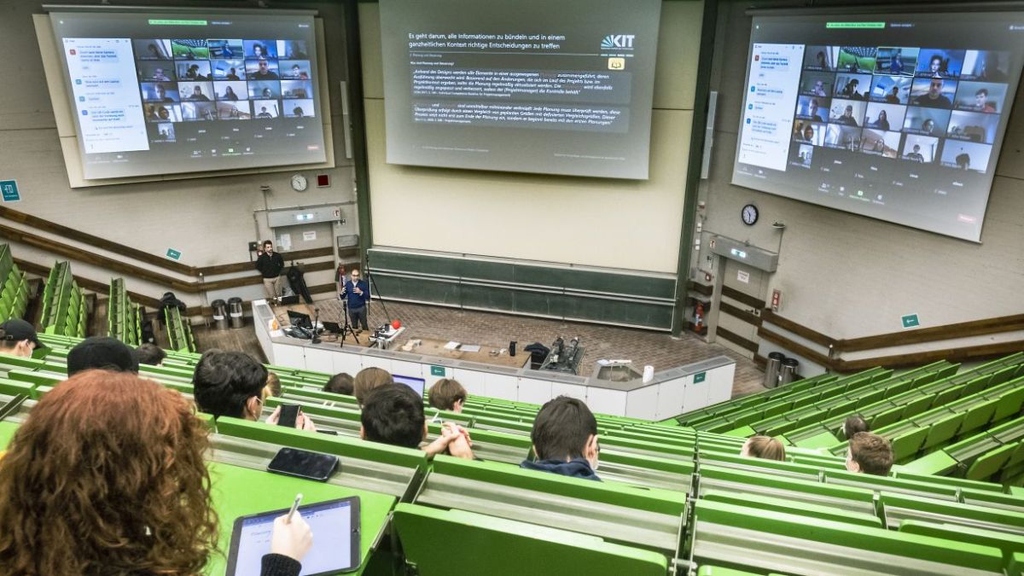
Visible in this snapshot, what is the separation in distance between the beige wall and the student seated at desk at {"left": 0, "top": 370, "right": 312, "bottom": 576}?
32.3ft

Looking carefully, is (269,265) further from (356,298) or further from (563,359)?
(563,359)

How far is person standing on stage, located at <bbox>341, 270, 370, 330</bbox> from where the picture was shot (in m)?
9.68

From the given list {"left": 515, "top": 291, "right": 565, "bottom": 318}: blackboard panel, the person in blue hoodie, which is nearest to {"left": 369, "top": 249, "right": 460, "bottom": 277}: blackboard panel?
{"left": 515, "top": 291, "right": 565, "bottom": 318}: blackboard panel

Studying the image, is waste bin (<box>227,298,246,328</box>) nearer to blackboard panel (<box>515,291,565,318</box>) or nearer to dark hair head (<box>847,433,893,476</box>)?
blackboard panel (<box>515,291,565,318</box>)

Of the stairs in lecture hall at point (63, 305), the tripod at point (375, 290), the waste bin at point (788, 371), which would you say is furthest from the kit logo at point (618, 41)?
the stairs in lecture hall at point (63, 305)

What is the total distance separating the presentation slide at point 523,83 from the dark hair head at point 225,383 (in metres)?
8.28

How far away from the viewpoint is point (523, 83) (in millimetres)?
10164

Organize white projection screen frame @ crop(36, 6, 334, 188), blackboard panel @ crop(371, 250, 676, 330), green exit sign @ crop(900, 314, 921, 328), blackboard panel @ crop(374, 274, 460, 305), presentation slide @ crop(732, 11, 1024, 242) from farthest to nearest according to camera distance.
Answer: blackboard panel @ crop(374, 274, 460, 305)
blackboard panel @ crop(371, 250, 676, 330)
white projection screen frame @ crop(36, 6, 334, 188)
green exit sign @ crop(900, 314, 921, 328)
presentation slide @ crop(732, 11, 1024, 242)

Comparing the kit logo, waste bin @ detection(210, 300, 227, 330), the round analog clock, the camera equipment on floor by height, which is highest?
the kit logo

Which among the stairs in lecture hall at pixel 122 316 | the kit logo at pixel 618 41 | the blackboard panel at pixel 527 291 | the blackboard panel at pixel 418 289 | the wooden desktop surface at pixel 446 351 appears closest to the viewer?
the stairs in lecture hall at pixel 122 316

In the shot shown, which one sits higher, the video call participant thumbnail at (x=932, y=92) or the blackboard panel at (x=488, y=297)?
the video call participant thumbnail at (x=932, y=92)

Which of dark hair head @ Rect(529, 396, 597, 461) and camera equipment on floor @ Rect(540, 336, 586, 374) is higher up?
dark hair head @ Rect(529, 396, 597, 461)

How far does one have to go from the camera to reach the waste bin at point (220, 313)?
35.6ft

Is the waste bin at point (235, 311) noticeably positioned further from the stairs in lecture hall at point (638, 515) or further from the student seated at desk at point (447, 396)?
the stairs in lecture hall at point (638, 515)
